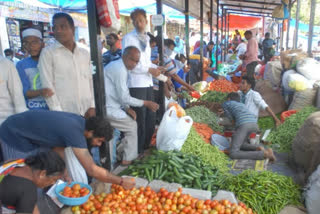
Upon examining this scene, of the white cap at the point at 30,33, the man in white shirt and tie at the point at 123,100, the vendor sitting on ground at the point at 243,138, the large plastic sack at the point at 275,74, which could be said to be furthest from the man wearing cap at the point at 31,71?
the large plastic sack at the point at 275,74

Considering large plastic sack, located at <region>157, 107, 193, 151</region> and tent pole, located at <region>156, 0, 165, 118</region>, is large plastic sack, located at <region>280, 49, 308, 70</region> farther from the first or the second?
large plastic sack, located at <region>157, 107, 193, 151</region>

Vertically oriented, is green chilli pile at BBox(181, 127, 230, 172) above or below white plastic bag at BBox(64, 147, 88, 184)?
below

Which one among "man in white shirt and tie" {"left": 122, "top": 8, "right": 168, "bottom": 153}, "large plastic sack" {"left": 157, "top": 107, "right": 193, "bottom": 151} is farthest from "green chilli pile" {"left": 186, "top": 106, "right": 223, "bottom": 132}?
"large plastic sack" {"left": 157, "top": 107, "right": 193, "bottom": 151}

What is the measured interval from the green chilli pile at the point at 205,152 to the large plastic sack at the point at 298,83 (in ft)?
8.68

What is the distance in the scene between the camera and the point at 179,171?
3.37 m

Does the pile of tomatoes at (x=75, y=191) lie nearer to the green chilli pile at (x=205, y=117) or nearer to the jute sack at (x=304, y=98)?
the green chilli pile at (x=205, y=117)

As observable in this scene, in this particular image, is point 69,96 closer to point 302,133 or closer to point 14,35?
point 302,133

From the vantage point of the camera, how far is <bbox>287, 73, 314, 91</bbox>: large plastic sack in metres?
6.05

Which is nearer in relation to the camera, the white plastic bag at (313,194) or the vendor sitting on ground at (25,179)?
the vendor sitting on ground at (25,179)

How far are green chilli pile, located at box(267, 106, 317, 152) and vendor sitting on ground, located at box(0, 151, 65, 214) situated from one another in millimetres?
4129

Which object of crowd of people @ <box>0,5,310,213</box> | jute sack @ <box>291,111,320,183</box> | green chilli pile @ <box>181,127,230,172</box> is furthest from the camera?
green chilli pile @ <box>181,127,230,172</box>

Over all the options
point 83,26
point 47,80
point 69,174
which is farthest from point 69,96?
point 83,26

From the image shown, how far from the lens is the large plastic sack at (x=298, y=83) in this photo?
6.05m

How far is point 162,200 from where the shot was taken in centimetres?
290
